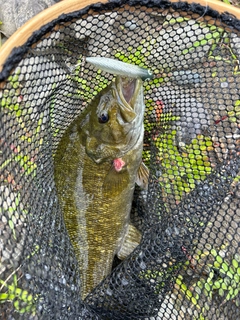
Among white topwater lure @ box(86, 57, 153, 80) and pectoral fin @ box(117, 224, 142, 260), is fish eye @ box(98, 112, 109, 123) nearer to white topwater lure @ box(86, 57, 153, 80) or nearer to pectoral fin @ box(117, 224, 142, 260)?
white topwater lure @ box(86, 57, 153, 80)

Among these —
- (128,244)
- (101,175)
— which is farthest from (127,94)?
(128,244)

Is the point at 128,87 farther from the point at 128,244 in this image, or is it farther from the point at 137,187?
the point at 128,244

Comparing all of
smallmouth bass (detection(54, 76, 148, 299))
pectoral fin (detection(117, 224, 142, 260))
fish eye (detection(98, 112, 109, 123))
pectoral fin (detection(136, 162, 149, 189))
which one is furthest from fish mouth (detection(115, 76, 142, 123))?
pectoral fin (detection(117, 224, 142, 260))

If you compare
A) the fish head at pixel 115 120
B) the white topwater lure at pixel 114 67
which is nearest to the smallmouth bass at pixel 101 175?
the fish head at pixel 115 120

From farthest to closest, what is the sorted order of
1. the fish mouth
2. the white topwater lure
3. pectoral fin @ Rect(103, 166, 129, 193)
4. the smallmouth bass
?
pectoral fin @ Rect(103, 166, 129, 193), the smallmouth bass, the fish mouth, the white topwater lure

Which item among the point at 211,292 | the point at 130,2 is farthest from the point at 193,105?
the point at 211,292

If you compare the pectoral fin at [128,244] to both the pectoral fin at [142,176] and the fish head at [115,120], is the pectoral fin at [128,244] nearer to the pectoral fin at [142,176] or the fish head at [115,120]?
the pectoral fin at [142,176]
